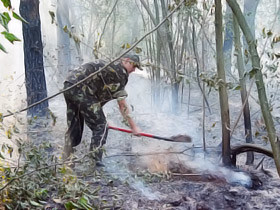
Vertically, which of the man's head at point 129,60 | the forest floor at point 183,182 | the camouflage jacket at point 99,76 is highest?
the man's head at point 129,60

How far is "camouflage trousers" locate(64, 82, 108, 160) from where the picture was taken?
10.9 ft

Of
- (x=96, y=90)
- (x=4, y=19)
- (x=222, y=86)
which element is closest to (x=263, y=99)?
(x=222, y=86)

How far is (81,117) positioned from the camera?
12.2 feet

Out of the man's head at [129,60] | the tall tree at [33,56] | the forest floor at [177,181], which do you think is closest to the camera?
the forest floor at [177,181]

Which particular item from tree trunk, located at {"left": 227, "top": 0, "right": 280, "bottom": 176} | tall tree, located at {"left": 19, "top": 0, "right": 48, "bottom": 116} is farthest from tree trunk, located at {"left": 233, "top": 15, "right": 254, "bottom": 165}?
tall tree, located at {"left": 19, "top": 0, "right": 48, "bottom": 116}

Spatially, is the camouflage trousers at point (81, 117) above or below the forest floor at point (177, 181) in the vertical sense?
above

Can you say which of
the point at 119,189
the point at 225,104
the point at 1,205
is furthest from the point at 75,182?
the point at 225,104

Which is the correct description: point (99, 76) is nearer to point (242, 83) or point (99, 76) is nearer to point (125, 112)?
point (125, 112)

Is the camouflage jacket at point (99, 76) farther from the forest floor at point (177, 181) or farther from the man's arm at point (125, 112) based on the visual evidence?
the forest floor at point (177, 181)

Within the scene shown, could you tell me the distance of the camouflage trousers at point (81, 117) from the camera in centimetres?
331

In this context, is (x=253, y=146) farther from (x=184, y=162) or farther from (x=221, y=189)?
(x=184, y=162)

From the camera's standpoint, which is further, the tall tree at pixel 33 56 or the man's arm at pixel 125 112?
the tall tree at pixel 33 56

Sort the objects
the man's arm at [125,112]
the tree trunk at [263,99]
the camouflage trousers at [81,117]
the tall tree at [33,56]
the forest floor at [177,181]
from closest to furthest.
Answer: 1. the tree trunk at [263,99]
2. the forest floor at [177,181]
3. the man's arm at [125,112]
4. the camouflage trousers at [81,117]
5. the tall tree at [33,56]

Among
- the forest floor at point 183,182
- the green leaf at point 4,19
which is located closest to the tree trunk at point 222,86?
the forest floor at point 183,182
